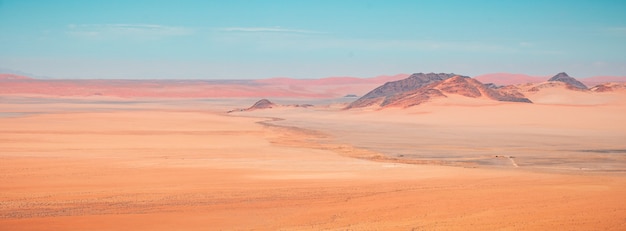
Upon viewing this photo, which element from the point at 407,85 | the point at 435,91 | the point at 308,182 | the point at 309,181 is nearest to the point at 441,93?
the point at 435,91

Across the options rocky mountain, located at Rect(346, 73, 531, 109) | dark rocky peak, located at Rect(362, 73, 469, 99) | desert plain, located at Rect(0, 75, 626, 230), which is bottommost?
desert plain, located at Rect(0, 75, 626, 230)

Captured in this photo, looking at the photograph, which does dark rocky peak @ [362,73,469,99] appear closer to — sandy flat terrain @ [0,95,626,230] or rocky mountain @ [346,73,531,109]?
rocky mountain @ [346,73,531,109]

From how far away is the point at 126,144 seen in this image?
2675 centimetres

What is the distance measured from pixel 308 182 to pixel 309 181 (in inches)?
7.4

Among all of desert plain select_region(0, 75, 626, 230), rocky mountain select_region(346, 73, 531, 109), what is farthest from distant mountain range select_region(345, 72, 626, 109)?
desert plain select_region(0, 75, 626, 230)

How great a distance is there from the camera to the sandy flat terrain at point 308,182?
457 inches

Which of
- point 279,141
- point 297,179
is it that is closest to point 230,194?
point 297,179

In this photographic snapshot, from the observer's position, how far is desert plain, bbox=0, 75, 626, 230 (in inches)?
457

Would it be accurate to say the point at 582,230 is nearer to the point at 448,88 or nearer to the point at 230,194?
the point at 230,194

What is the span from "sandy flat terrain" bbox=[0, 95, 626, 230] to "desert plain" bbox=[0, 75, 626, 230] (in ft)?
0.11

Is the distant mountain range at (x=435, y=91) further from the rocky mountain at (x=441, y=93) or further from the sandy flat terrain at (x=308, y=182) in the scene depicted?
the sandy flat terrain at (x=308, y=182)

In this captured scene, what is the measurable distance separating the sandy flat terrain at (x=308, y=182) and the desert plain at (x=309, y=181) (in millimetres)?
33

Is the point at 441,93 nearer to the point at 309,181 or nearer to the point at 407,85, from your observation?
the point at 407,85

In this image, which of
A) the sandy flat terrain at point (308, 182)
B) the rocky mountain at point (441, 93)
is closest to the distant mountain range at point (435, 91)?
the rocky mountain at point (441, 93)
